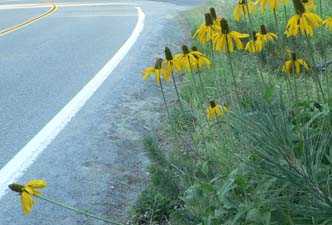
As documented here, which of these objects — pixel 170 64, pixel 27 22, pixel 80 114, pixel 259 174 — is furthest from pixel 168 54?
pixel 27 22

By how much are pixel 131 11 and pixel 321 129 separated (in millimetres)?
17259

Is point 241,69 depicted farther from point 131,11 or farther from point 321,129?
point 131,11

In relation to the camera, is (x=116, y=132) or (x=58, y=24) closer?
(x=116, y=132)

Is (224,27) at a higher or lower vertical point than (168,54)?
higher

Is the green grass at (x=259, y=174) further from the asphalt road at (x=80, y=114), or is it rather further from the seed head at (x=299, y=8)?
the asphalt road at (x=80, y=114)

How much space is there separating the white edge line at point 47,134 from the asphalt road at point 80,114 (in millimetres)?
70

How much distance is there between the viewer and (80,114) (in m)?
7.20

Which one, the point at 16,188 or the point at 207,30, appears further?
the point at 207,30

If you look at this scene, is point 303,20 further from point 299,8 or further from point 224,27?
point 224,27

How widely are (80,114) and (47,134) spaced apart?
2.48 feet

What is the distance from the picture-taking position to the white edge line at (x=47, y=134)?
5398mm

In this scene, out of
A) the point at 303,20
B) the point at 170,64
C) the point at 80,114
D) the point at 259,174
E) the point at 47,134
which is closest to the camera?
the point at 259,174

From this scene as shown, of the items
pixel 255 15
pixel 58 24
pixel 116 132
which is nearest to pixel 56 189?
pixel 116 132

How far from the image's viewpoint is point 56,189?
501 cm
